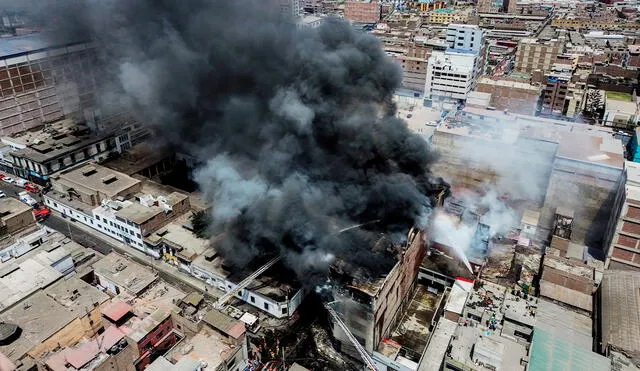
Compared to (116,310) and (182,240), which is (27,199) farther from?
(116,310)

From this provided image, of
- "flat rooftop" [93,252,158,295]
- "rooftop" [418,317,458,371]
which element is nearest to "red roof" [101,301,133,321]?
"flat rooftop" [93,252,158,295]

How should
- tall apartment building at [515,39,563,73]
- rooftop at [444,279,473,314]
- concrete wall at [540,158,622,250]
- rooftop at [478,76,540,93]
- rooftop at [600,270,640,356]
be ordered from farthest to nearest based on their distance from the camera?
tall apartment building at [515,39,563,73]
rooftop at [478,76,540,93]
concrete wall at [540,158,622,250]
rooftop at [444,279,473,314]
rooftop at [600,270,640,356]

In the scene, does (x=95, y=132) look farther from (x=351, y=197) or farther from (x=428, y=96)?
(x=428, y=96)

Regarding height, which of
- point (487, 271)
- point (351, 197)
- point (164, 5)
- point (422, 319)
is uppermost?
point (164, 5)

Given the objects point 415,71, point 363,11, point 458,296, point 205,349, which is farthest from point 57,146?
point 363,11

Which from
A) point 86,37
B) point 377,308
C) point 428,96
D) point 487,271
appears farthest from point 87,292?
point 428,96

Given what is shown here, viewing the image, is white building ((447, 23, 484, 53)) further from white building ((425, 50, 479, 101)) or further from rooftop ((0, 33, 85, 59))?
rooftop ((0, 33, 85, 59))
